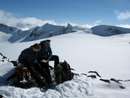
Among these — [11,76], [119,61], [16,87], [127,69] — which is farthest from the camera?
[119,61]

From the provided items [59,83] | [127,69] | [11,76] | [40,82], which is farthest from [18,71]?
[127,69]

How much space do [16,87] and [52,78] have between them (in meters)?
3.40

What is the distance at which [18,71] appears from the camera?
2181 centimetres

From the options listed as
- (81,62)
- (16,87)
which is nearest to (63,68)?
(16,87)

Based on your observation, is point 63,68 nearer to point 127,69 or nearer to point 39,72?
point 39,72

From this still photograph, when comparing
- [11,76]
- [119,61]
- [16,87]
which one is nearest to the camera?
[16,87]

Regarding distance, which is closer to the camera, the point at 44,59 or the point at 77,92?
the point at 77,92

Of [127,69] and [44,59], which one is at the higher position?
[44,59]

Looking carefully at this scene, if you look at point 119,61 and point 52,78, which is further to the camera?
point 119,61

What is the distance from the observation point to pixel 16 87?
20.7 meters

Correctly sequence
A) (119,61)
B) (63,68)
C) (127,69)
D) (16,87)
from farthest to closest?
(119,61), (127,69), (63,68), (16,87)

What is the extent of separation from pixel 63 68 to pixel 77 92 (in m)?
3.49

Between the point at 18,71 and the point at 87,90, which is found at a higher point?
the point at 18,71

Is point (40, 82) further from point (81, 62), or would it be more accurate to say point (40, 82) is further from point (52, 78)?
point (81, 62)
